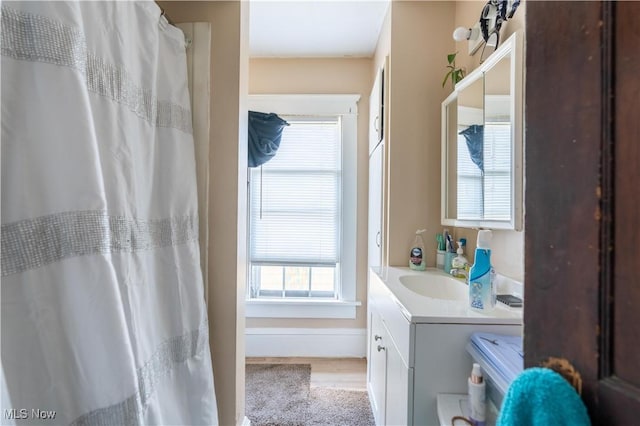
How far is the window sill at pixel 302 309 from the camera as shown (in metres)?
2.25

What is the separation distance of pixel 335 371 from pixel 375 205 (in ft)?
4.16

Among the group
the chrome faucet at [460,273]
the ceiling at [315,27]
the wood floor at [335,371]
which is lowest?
the wood floor at [335,371]

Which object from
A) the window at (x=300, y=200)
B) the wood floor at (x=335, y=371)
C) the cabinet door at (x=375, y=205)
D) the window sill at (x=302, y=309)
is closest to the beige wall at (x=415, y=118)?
the cabinet door at (x=375, y=205)

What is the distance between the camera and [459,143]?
1403 millimetres

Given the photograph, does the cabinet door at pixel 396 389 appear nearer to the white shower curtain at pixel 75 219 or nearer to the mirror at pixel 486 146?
the mirror at pixel 486 146

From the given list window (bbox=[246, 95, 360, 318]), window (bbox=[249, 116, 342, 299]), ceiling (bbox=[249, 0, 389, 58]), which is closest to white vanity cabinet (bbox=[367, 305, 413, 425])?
window (bbox=[246, 95, 360, 318])

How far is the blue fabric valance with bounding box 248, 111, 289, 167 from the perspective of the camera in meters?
2.16

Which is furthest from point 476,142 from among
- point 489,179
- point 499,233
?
point 499,233

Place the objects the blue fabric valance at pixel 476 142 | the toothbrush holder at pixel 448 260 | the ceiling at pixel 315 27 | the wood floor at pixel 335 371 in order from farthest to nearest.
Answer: the wood floor at pixel 335 371 < the ceiling at pixel 315 27 < the toothbrush holder at pixel 448 260 < the blue fabric valance at pixel 476 142

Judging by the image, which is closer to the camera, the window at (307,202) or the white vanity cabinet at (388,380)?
the white vanity cabinet at (388,380)

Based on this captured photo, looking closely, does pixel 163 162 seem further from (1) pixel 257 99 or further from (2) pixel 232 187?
(1) pixel 257 99

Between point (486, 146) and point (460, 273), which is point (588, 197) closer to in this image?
point (486, 146)

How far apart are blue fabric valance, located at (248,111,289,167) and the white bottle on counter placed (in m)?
1.89

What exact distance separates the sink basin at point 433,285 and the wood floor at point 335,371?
38.7 inches
